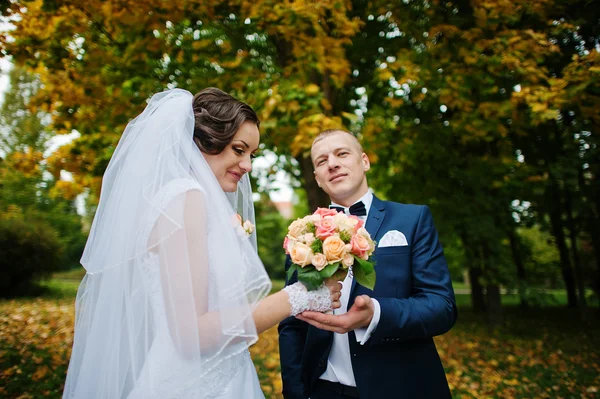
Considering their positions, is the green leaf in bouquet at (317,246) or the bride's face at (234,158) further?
the bride's face at (234,158)

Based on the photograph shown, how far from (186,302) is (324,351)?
1.12 m

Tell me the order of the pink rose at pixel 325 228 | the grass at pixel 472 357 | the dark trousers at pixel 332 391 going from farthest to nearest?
1. the grass at pixel 472 357
2. the dark trousers at pixel 332 391
3. the pink rose at pixel 325 228

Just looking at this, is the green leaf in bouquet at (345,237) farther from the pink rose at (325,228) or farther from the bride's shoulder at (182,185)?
the bride's shoulder at (182,185)

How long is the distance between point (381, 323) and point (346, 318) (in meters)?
0.22

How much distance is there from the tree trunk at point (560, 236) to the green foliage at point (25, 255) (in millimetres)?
15315

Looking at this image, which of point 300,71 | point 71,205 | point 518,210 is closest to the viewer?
point 300,71

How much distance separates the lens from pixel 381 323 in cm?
224

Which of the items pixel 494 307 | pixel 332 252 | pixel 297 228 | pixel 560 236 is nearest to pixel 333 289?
pixel 332 252

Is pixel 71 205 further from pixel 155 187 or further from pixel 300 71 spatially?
pixel 155 187

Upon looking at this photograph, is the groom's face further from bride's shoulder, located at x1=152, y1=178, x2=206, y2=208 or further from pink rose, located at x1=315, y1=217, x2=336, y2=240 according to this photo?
bride's shoulder, located at x1=152, y1=178, x2=206, y2=208

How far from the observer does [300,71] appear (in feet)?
20.0

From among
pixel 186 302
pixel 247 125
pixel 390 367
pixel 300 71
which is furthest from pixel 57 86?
pixel 390 367

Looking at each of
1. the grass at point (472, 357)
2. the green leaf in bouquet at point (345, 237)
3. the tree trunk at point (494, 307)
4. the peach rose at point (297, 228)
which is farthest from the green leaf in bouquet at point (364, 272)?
the tree trunk at point (494, 307)

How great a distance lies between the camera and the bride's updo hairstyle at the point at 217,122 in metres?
2.38
